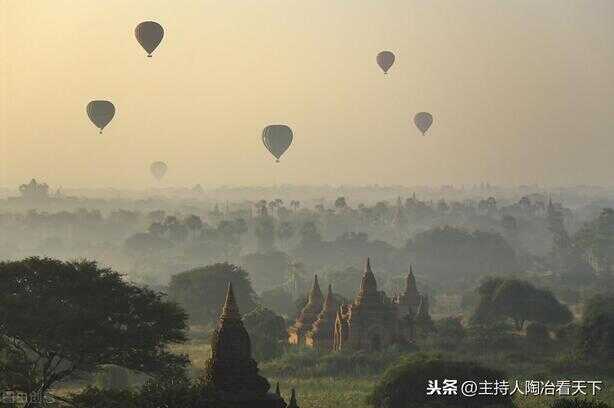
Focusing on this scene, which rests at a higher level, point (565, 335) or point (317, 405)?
point (565, 335)

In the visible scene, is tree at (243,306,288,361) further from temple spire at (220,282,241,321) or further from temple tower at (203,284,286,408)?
temple tower at (203,284,286,408)

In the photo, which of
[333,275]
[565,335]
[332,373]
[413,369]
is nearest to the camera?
[413,369]

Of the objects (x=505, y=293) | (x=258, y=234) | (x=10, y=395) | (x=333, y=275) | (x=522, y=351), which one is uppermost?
(x=258, y=234)

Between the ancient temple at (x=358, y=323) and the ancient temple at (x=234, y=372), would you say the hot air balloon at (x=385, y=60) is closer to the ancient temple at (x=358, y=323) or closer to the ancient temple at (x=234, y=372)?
the ancient temple at (x=358, y=323)

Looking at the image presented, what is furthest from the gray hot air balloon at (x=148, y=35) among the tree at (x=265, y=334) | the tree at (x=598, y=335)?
the tree at (x=598, y=335)

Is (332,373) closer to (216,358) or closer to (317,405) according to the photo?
(317,405)

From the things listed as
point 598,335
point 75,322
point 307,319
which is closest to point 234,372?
point 75,322

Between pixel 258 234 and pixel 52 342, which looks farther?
pixel 258 234

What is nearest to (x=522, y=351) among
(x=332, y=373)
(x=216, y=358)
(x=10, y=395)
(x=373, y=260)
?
(x=332, y=373)
